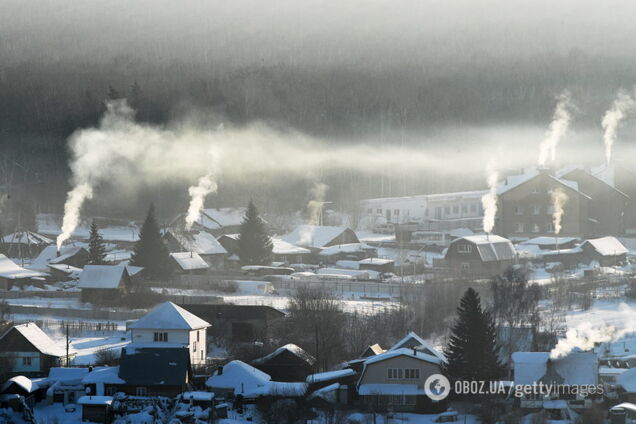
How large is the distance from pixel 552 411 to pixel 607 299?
11.5 m

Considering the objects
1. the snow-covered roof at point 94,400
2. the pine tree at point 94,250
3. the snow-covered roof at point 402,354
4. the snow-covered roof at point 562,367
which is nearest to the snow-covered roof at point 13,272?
the pine tree at point 94,250

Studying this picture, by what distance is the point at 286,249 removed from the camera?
4269 centimetres

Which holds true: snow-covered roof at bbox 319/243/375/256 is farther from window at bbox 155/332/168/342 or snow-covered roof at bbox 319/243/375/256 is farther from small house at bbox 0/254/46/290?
window at bbox 155/332/168/342

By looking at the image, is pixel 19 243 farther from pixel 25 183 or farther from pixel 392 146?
pixel 392 146

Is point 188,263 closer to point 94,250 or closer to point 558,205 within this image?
point 94,250

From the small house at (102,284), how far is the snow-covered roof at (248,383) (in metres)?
12.1

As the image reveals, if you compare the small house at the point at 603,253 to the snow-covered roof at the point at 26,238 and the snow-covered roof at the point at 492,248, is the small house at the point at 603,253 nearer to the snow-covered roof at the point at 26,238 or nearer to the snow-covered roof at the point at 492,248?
the snow-covered roof at the point at 492,248

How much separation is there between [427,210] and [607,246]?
1497 centimetres

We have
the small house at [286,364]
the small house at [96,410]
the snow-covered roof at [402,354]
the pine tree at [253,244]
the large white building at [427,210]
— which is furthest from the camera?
the large white building at [427,210]

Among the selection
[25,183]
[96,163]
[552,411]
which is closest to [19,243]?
[96,163]

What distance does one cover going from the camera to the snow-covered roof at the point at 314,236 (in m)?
44.1

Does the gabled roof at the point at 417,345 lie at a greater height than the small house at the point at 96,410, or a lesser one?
greater

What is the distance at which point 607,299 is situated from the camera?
100ft

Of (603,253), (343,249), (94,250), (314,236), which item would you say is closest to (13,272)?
(94,250)
